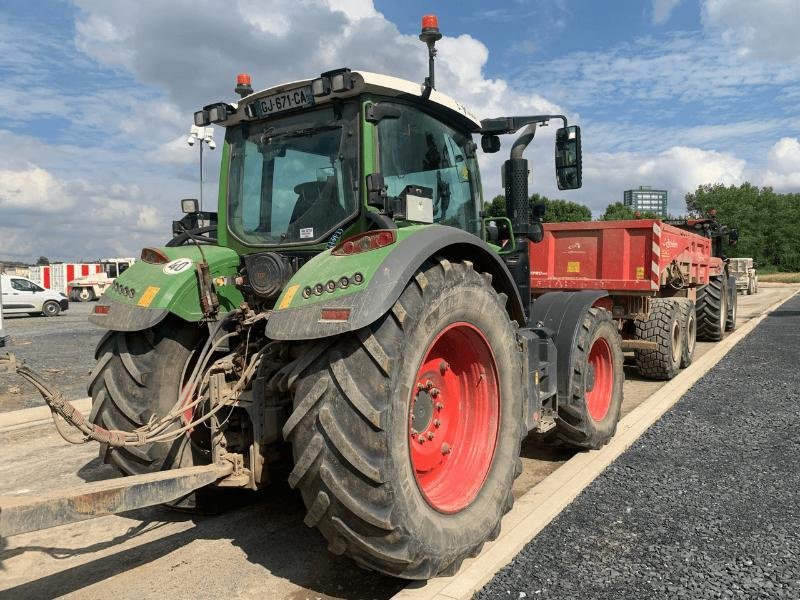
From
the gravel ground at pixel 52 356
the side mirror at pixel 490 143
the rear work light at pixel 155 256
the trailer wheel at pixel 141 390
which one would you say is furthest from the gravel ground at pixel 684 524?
the gravel ground at pixel 52 356

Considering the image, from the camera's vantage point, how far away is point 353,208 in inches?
135

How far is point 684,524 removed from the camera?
11.5 feet

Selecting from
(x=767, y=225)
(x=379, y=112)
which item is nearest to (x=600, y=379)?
(x=379, y=112)

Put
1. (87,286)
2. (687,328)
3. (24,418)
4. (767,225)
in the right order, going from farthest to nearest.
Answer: (767,225) → (87,286) → (687,328) → (24,418)

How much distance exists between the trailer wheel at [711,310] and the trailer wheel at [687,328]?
262cm

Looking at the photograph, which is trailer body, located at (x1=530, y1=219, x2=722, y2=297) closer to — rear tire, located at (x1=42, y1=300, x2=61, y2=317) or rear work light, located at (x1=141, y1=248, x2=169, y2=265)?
rear work light, located at (x1=141, y1=248, x2=169, y2=265)

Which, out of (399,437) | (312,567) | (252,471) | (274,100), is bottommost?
(312,567)

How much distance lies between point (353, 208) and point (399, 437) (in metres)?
1.40

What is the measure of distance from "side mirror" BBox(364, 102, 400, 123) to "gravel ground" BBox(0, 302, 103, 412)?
7.36 ft

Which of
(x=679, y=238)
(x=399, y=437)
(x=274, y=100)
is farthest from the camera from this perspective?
(x=679, y=238)

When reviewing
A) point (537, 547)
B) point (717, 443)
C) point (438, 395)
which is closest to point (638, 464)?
point (717, 443)

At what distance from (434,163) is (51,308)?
23.9m

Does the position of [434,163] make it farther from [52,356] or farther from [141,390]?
[52,356]

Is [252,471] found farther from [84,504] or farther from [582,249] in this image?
[582,249]
